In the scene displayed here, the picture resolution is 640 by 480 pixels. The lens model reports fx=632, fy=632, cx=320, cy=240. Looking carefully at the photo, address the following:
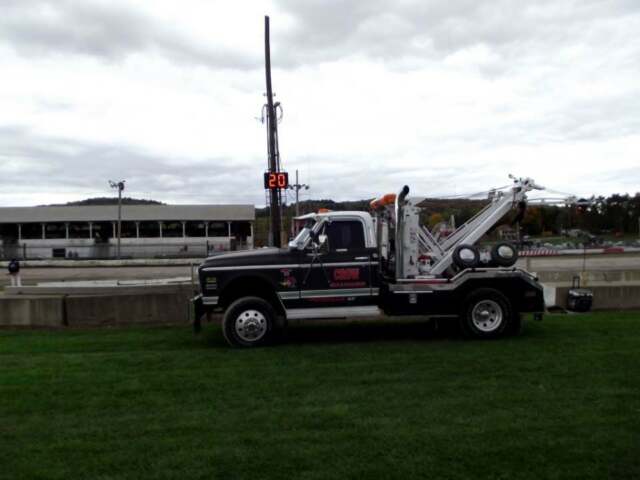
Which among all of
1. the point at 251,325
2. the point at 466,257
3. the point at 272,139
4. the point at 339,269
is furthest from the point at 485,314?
the point at 272,139

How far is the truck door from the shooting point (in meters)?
9.77

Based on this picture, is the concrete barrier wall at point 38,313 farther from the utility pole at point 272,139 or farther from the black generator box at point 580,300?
the black generator box at point 580,300

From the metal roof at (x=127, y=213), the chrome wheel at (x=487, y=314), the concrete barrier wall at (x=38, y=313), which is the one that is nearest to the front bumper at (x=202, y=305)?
the concrete barrier wall at (x=38, y=313)

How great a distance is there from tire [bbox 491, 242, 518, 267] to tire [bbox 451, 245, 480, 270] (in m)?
0.29

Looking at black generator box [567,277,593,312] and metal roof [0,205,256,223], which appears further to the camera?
metal roof [0,205,256,223]

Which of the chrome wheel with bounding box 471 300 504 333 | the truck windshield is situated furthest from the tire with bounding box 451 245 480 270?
the truck windshield

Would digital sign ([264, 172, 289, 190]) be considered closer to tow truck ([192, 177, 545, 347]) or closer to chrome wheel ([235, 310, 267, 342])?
tow truck ([192, 177, 545, 347])

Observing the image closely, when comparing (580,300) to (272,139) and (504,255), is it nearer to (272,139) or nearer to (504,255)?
(504,255)

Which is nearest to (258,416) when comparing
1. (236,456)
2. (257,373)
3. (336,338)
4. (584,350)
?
(236,456)

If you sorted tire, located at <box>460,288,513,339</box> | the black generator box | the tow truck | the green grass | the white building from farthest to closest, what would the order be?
1. the white building
2. the black generator box
3. tire, located at <box>460,288,513,339</box>
4. the tow truck
5. the green grass

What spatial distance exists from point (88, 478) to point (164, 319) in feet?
24.9

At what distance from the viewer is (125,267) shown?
3650 cm

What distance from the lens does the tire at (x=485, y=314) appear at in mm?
9930

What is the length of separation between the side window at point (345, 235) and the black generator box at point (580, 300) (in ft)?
17.7
